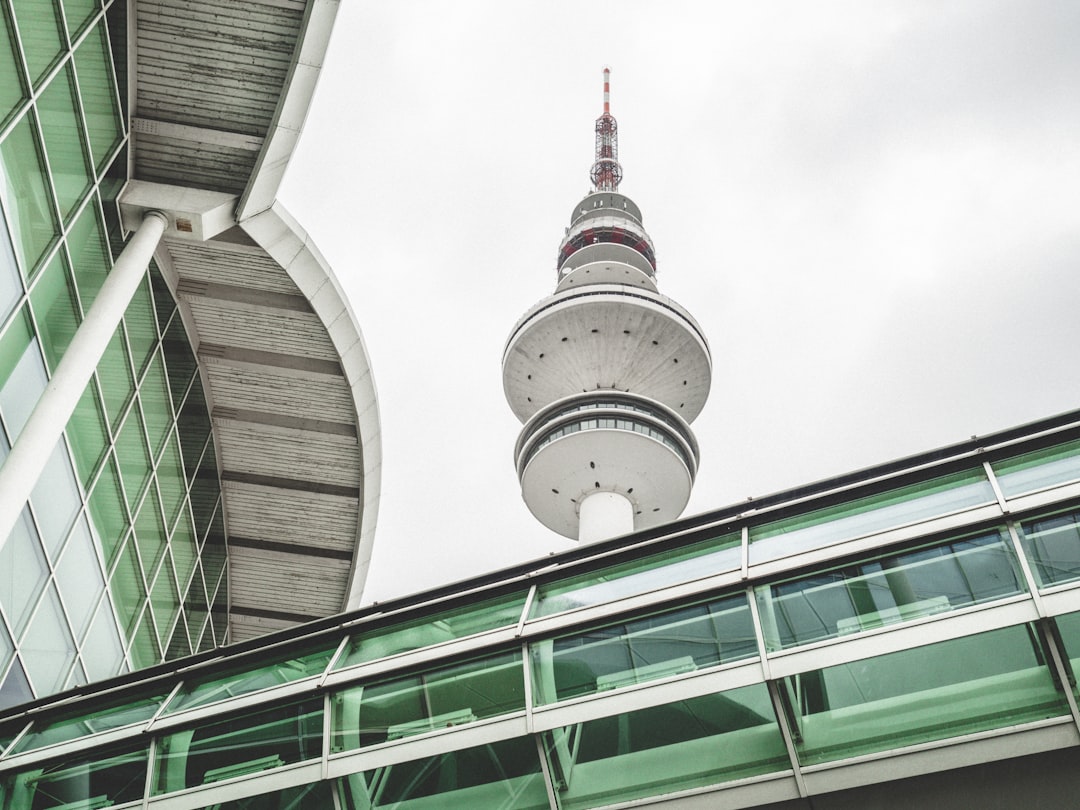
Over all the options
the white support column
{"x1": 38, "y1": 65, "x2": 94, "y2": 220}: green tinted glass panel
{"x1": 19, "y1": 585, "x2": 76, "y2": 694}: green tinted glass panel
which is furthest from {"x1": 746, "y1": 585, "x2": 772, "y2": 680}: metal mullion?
{"x1": 38, "y1": 65, "x2": 94, "y2": 220}: green tinted glass panel

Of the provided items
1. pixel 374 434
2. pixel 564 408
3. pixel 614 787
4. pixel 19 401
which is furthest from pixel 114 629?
pixel 564 408

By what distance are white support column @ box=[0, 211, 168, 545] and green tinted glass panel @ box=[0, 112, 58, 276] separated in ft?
4.17

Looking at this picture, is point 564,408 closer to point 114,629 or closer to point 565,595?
point 114,629

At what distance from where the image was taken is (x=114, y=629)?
18.5m

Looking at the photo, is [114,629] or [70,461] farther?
[114,629]

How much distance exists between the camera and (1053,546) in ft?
30.5

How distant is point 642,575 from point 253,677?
17.0 ft

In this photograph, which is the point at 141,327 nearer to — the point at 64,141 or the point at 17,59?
the point at 64,141

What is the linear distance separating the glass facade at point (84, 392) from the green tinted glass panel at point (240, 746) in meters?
1.67

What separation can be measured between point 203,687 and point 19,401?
4.93 metres

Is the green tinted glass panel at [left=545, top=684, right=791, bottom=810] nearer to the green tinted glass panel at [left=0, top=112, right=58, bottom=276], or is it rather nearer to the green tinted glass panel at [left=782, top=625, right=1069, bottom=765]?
the green tinted glass panel at [left=782, top=625, right=1069, bottom=765]

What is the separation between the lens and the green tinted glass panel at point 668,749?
937cm

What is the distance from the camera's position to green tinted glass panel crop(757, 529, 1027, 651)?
9.37m

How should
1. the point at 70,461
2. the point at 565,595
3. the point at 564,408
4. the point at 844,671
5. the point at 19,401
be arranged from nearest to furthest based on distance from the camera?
the point at 844,671
the point at 565,595
the point at 19,401
the point at 70,461
the point at 564,408
